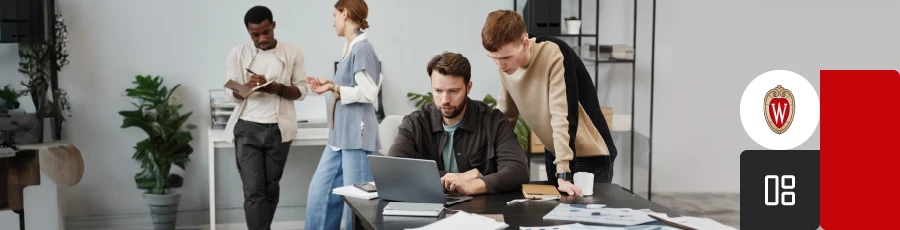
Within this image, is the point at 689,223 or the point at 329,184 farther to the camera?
the point at 329,184

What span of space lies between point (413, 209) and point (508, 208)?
27 cm

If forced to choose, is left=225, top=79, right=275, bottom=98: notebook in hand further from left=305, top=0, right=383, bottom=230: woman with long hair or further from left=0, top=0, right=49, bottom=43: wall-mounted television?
left=0, top=0, right=49, bottom=43: wall-mounted television

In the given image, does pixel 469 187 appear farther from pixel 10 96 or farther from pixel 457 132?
pixel 10 96

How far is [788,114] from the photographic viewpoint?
17.1 ft

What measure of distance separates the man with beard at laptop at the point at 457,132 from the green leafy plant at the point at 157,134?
2.20 m

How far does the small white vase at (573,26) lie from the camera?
5098 mm

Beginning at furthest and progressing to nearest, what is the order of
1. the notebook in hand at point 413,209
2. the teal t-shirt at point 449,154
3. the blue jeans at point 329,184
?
the blue jeans at point 329,184
the teal t-shirt at point 449,154
the notebook in hand at point 413,209

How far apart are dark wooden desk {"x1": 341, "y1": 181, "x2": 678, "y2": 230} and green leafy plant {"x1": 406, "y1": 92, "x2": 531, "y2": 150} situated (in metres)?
2.17

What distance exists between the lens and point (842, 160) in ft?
11.7

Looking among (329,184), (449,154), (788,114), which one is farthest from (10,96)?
(788,114)

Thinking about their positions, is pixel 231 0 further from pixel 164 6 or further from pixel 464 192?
pixel 464 192

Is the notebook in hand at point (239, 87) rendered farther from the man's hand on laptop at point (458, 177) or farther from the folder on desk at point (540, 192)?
the folder on desk at point (540, 192)

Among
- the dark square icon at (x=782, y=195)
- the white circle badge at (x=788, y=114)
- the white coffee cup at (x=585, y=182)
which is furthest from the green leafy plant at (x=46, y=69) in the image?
the white circle badge at (x=788, y=114)

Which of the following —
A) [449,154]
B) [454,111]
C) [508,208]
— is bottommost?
[508,208]
